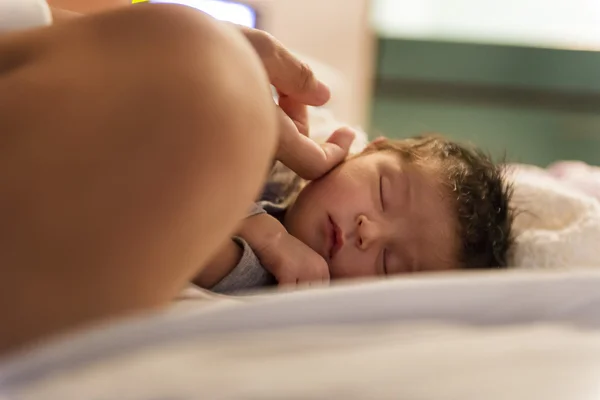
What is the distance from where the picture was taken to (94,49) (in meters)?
0.42

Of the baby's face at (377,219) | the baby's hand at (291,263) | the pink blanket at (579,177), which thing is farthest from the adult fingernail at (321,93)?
the pink blanket at (579,177)

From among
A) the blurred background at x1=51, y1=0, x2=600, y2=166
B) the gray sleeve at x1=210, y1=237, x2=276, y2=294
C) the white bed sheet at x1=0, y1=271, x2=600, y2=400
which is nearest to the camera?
the white bed sheet at x1=0, y1=271, x2=600, y2=400

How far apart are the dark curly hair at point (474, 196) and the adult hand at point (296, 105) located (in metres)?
0.11

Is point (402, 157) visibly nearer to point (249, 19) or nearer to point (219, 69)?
point (219, 69)

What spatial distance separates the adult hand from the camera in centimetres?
76

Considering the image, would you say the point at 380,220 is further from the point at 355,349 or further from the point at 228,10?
the point at 228,10

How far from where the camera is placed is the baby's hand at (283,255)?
0.75 meters

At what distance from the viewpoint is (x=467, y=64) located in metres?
2.17

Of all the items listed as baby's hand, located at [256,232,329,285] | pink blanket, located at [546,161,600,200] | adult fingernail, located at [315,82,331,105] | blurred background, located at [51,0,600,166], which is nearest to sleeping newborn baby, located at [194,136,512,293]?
baby's hand, located at [256,232,329,285]

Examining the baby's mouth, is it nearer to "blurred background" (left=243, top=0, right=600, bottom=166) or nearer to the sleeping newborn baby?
the sleeping newborn baby

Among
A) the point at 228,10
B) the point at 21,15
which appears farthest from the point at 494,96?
the point at 21,15

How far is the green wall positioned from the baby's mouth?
1.44 metres

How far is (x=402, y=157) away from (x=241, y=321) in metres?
0.55

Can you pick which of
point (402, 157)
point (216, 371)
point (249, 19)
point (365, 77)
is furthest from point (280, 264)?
point (365, 77)
